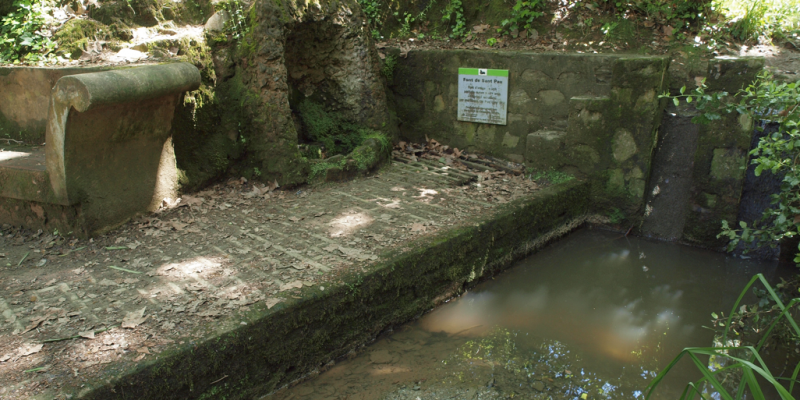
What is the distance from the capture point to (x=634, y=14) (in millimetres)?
6523

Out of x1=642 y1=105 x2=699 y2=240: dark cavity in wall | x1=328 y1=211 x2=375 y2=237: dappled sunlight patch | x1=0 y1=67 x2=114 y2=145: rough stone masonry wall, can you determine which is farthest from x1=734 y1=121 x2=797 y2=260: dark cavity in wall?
x1=0 y1=67 x2=114 y2=145: rough stone masonry wall

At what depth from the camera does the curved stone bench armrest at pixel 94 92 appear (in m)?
3.36

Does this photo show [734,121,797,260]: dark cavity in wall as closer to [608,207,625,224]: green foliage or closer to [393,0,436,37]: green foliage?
[608,207,625,224]: green foliage

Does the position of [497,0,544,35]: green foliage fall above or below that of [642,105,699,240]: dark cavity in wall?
above

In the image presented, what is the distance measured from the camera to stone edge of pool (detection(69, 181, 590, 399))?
8.17 feet

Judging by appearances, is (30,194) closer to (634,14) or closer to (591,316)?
(591,316)

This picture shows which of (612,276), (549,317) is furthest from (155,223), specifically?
(612,276)

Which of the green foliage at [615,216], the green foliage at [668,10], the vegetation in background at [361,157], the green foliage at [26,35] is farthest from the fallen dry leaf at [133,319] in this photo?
the green foliage at [668,10]

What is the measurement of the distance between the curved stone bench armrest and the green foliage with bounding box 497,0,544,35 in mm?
4370

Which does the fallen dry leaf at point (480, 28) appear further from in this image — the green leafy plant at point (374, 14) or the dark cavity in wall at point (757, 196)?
the dark cavity in wall at point (757, 196)

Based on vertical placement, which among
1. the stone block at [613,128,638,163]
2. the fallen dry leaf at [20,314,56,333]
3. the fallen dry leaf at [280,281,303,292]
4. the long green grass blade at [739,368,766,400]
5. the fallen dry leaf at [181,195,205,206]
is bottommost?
the fallen dry leaf at [181,195,205,206]

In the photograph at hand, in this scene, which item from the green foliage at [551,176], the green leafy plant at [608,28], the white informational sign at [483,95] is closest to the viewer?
the green foliage at [551,176]

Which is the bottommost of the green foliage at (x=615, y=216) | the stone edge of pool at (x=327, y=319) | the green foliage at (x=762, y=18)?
the green foliage at (x=615, y=216)

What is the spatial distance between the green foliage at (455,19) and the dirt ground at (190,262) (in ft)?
8.51
